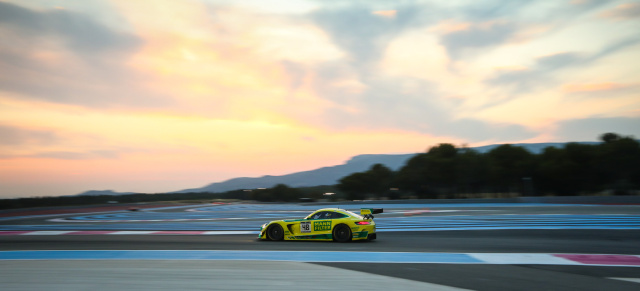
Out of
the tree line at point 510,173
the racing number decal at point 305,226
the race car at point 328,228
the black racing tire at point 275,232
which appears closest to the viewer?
the race car at point 328,228

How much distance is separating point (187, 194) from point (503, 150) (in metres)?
47.9

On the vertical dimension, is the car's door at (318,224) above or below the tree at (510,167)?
below

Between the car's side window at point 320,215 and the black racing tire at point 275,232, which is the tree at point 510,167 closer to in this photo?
the car's side window at point 320,215

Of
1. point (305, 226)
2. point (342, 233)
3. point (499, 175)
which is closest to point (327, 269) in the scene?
point (342, 233)

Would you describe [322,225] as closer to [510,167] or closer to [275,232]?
[275,232]

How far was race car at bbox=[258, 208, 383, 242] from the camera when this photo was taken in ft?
40.2

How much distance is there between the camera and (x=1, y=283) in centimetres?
693

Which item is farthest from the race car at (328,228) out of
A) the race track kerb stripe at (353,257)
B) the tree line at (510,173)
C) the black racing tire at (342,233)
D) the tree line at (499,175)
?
the tree line at (499,175)

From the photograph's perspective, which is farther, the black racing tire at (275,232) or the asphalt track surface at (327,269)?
the black racing tire at (275,232)

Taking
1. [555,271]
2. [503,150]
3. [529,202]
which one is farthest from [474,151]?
[555,271]

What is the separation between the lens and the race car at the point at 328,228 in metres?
12.2

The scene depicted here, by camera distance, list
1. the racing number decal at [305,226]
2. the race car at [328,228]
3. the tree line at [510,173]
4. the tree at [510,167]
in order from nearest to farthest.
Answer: the race car at [328,228]
the racing number decal at [305,226]
the tree line at [510,173]
the tree at [510,167]

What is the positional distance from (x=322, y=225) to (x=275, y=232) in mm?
1450

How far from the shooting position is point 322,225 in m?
12.6
